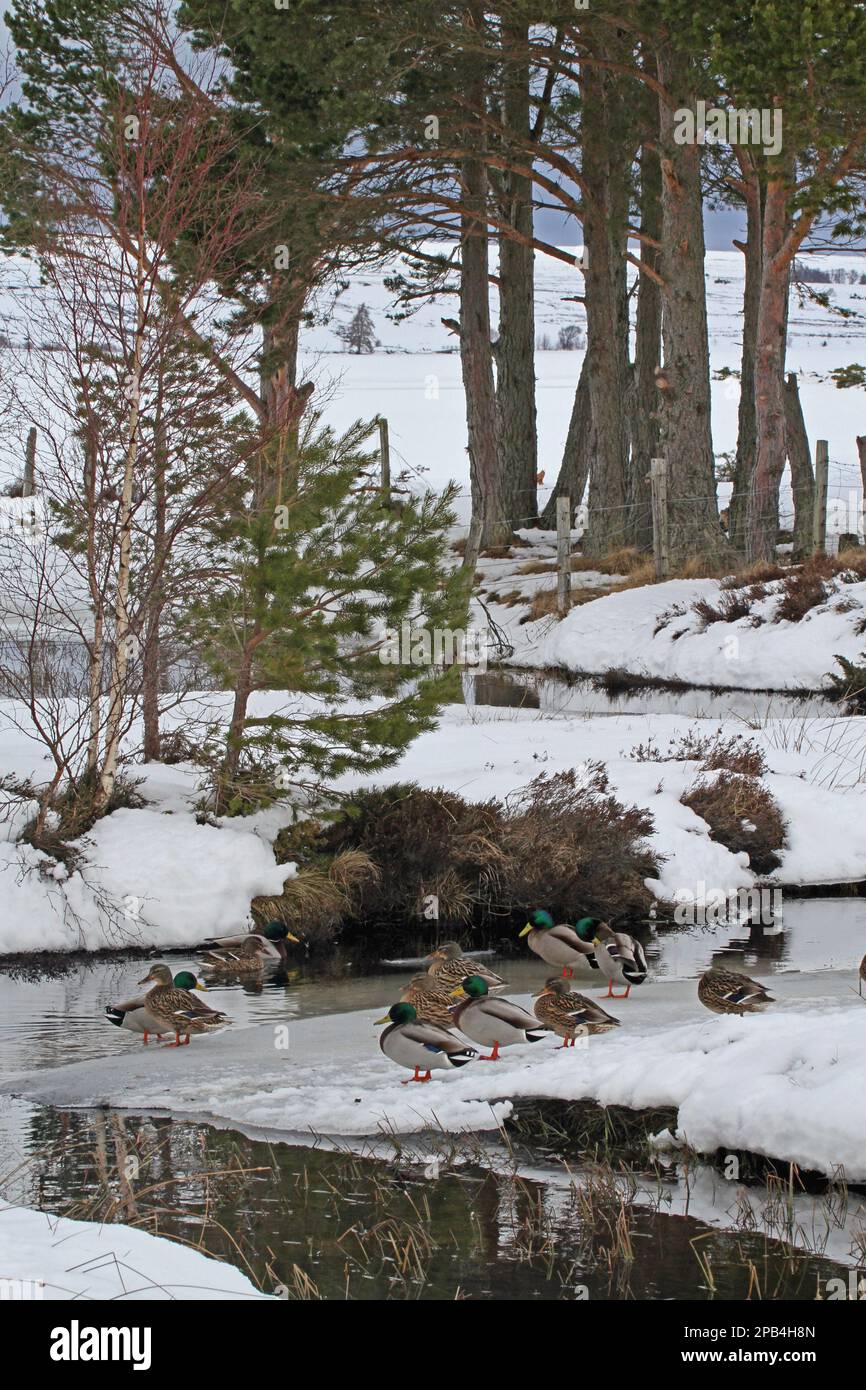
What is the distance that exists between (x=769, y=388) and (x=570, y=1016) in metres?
18.5

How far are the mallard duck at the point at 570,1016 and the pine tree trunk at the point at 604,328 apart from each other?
21947mm

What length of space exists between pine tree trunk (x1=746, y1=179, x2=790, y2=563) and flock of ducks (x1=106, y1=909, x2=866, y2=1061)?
627 inches

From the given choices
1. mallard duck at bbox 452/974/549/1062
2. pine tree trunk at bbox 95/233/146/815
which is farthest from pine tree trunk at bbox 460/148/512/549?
mallard duck at bbox 452/974/549/1062

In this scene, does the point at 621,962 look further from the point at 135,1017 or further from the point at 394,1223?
the point at 394,1223

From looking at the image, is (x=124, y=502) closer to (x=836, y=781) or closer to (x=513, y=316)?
(x=836, y=781)

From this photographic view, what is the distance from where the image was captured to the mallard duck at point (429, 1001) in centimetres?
950

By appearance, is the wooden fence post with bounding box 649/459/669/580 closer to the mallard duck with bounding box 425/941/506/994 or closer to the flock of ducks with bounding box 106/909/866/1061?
the flock of ducks with bounding box 106/909/866/1061

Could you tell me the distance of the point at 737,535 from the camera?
2891 cm

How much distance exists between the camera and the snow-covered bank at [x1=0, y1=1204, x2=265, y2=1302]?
Answer: 514 centimetres

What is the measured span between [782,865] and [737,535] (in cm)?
1501

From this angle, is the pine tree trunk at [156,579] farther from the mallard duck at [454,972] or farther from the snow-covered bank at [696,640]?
the snow-covered bank at [696,640]

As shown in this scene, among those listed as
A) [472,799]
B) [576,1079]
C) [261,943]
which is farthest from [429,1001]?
[472,799]

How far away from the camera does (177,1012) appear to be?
9852 millimetres
